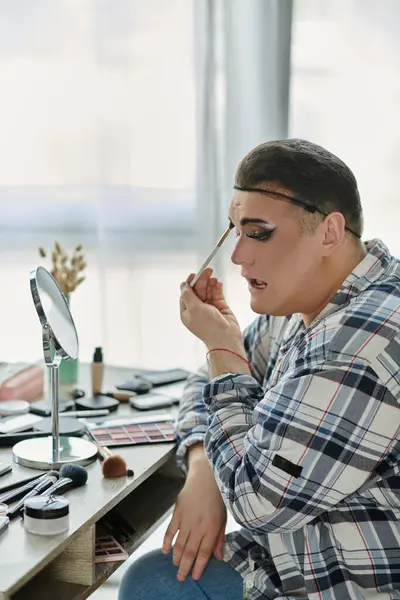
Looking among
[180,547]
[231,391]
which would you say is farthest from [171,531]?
[231,391]

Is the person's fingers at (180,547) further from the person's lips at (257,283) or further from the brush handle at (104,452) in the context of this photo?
the person's lips at (257,283)

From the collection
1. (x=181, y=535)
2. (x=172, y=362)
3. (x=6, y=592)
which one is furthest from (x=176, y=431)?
(x=172, y=362)

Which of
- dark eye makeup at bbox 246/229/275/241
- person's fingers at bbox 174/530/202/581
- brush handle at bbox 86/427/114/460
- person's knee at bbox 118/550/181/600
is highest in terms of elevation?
dark eye makeup at bbox 246/229/275/241

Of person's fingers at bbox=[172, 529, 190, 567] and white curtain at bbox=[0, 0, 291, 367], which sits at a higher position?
white curtain at bbox=[0, 0, 291, 367]

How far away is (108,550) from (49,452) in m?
0.20

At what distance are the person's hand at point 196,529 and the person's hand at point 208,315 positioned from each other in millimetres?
248

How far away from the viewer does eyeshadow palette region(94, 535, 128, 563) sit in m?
1.22

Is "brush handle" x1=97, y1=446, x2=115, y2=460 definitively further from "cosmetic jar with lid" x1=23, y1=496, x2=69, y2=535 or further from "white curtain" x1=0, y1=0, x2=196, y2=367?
"white curtain" x1=0, y1=0, x2=196, y2=367

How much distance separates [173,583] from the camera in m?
1.29

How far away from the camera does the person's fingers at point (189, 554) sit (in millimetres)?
1287

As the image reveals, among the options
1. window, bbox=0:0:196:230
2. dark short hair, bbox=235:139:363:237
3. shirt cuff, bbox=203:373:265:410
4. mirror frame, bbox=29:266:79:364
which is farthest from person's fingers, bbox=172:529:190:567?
window, bbox=0:0:196:230

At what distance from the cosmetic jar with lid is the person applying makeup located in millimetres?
228

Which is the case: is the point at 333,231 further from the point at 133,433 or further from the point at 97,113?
the point at 97,113

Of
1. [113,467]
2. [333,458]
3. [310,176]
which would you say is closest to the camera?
[333,458]
